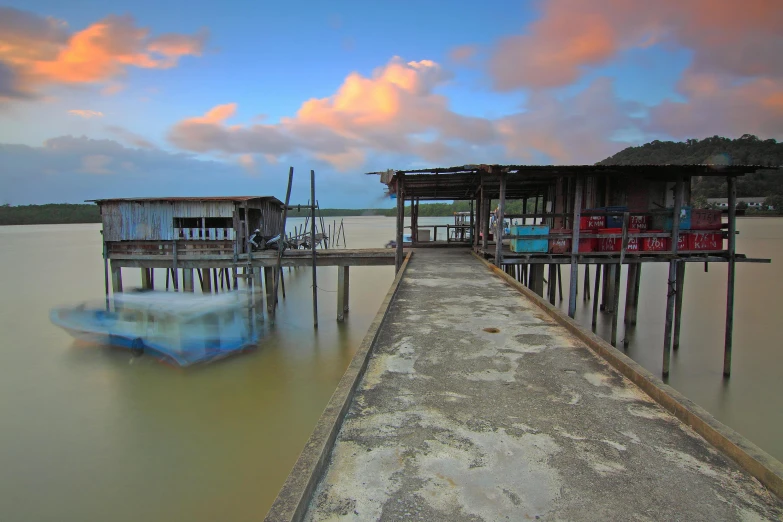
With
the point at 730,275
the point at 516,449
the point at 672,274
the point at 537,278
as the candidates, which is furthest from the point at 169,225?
the point at 730,275

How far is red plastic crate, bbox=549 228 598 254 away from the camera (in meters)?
10.6

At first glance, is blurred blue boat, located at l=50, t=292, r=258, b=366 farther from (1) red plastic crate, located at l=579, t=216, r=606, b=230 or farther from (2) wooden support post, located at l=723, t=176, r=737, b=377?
(2) wooden support post, located at l=723, t=176, r=737, b=377

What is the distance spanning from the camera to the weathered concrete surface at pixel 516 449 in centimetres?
238

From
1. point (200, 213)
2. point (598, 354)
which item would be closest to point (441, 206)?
point (200, 213)

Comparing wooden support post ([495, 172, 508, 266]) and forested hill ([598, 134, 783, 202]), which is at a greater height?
forested hill ([598, 134, 783, 202])

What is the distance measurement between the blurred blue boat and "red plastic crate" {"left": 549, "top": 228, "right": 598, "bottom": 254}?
8.98 metres

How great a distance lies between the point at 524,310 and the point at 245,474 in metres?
5.09

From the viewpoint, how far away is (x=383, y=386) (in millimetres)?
3959

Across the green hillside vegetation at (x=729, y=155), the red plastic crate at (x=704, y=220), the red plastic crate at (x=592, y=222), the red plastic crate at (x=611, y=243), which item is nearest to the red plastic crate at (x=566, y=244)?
the red plastic crate at (x=611, y=243)

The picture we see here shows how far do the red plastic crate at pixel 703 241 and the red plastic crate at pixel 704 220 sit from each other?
18 centimetres

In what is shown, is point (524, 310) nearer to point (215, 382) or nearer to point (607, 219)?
point (607, 219)

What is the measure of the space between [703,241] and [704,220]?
535mm

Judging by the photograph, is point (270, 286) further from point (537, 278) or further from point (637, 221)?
point (637, 221)

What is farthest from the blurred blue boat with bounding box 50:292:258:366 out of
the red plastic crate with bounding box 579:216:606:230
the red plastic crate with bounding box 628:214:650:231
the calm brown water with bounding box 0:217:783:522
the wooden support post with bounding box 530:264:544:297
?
the red plastic crate with bounding box 628:214:650:231
